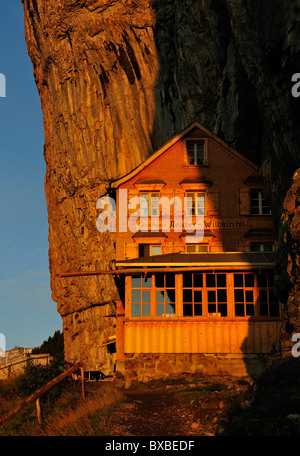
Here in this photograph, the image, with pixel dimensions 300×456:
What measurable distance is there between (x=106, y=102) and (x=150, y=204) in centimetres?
2520

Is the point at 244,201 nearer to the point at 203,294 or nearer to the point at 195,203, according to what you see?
the point at 195,203

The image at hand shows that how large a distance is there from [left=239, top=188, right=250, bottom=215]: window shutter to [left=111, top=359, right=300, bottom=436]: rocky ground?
50.3ft

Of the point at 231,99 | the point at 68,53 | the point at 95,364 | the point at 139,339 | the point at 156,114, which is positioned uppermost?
the point at 68,53

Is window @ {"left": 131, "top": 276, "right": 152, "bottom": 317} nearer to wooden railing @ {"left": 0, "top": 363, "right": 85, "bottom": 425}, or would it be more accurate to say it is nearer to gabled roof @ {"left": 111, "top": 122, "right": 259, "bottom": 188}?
wooden railing @ {"left": 0, "top": 363, "right": 85, "bottom": 425}

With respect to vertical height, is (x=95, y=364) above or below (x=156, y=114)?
below

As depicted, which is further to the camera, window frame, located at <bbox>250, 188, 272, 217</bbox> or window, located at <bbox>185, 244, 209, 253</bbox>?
window frame, located at <bbox>250, 188, 272, 217</bbox>

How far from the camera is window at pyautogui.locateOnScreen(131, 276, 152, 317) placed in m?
22.6

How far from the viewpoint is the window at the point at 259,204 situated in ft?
108

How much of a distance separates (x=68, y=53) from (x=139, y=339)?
42.9 metres

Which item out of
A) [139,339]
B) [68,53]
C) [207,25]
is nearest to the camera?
[139,339]

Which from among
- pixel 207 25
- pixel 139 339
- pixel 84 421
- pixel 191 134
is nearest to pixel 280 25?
pixel 191 134

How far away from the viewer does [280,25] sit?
22312mm

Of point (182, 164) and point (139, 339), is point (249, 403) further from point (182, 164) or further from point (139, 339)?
point (182, 164)

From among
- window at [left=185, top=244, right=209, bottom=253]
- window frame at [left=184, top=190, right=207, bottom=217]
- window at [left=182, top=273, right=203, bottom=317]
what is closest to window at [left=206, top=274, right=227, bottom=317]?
window at [left=182, top=273, right=203, bottom=317]
